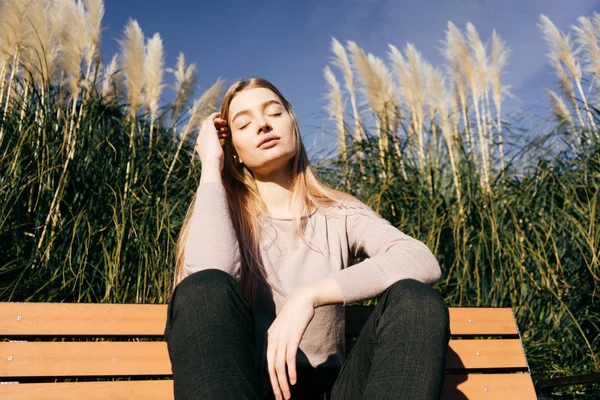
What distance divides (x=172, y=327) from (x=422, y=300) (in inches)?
23.9

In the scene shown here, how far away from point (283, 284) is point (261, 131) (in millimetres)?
566

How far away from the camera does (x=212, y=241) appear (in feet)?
5.16

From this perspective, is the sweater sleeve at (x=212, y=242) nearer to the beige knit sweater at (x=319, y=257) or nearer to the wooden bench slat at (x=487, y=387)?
the beige knit sweater at (x=319, y=257)

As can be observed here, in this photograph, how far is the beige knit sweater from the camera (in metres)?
1.46

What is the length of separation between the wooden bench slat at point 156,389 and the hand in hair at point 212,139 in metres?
0.76

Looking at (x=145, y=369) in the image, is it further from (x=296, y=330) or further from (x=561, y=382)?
(x=561, y=382)

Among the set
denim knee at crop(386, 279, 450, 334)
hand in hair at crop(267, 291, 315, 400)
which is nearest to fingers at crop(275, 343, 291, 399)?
hand in hair at crop(267, 291, 315, 400)

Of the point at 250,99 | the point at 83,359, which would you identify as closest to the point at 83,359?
the point at 83,359

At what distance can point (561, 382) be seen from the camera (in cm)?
170

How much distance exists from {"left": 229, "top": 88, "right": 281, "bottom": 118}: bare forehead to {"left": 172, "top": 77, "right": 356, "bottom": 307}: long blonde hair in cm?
3

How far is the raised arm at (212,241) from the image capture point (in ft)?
5.12

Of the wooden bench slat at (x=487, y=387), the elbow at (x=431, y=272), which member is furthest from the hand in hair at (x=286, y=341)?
the wooden bench slat at (x=487, y=387)

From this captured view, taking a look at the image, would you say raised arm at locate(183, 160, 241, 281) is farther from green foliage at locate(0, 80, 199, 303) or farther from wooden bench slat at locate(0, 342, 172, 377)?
green foliage at locate(0, 80, 199, 303)

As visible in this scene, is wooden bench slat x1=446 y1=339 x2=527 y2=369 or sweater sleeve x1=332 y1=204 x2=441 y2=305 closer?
sweater sleeve x1=332 y1=204 x2=441 y2=305
